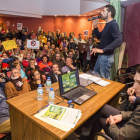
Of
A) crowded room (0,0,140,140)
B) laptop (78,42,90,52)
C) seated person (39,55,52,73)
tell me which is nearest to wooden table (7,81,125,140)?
crowded room (0,0,140,140)

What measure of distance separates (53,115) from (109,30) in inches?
68.2

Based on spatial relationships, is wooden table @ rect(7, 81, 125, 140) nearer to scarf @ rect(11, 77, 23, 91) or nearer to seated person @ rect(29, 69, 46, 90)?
scarf @ rect(11, 77, 23, 91)

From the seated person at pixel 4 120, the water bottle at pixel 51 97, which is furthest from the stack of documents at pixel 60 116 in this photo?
the seated person at pixel 4 120

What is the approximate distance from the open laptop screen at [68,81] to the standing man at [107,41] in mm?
721

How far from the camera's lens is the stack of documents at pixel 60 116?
118cm

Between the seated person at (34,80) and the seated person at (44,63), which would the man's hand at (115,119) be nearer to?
the seated person at (34,80)

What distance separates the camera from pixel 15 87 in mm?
2238

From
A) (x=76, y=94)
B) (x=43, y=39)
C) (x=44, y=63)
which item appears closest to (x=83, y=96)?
(x=76, y=94)

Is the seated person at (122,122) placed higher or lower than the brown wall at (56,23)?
lower

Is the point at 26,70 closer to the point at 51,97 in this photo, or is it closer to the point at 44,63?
the point at 44,63

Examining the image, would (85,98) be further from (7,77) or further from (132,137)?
(7,77)

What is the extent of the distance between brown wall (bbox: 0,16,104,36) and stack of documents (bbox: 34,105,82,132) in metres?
7.66

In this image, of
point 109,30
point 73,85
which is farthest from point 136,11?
point 73,85

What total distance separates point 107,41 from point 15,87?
172 cm
